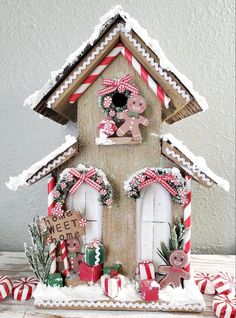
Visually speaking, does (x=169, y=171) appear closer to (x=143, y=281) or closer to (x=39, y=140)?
(x=143, y=281)

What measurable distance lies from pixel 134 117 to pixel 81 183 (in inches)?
8.4

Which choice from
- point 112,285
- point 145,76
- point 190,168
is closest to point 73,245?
point 112,285

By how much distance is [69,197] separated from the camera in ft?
3.41

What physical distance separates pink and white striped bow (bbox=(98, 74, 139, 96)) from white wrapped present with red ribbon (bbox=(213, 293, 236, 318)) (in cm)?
56

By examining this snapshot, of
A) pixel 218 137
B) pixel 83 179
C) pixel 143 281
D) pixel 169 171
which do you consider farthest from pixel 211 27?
pixel 143 281

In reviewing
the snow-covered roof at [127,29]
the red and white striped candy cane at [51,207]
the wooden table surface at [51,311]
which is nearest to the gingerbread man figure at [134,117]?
the snow-covered roof at [127,29]

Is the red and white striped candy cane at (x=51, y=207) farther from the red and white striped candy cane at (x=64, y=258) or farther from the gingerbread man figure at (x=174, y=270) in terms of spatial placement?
the gingerbread man figure at (x=174, y=270)

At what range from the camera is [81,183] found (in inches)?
40.1

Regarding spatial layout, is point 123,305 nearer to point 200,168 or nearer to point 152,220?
point 152,220

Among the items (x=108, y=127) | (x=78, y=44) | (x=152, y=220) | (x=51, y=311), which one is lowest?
(x=51, y=311)

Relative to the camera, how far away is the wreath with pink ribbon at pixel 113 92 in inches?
39.6

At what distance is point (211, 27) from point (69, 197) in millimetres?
806

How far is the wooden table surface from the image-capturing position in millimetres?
961

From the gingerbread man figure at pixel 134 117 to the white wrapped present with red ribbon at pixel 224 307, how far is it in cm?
45
